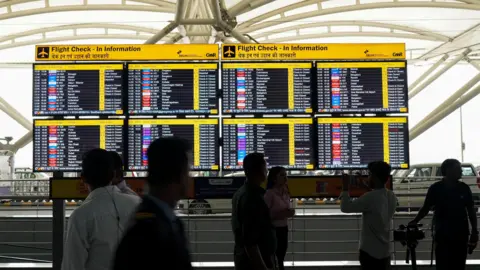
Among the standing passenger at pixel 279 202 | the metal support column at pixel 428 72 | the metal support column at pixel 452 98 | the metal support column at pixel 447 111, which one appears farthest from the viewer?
the metal support column at pixel 428 72

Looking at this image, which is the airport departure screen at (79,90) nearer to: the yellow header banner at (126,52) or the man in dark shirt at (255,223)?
the yellow header banner at (126,52)

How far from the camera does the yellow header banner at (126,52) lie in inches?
335

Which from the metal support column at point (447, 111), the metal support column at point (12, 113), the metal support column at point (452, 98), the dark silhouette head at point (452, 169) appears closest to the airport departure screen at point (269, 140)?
the dark silhouette head at point (452, 169)

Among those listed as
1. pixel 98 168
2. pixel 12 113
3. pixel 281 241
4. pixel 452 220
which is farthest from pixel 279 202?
pixel 12 113

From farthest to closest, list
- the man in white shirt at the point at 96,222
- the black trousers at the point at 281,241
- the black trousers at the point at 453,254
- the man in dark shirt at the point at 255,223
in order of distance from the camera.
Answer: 1. the black trousers at the point at 281,241
2. the black trousers at the point at 453,254
3. the man in dark shirt at the point at 255,223
4. the man in white shirt at the point at 96,222

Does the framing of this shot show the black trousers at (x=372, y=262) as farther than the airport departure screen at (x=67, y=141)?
No

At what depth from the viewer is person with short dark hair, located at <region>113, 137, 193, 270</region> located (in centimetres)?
204

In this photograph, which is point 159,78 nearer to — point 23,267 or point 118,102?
point 118,102

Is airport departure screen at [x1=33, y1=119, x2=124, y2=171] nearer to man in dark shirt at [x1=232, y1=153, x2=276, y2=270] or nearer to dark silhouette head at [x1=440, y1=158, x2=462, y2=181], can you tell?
man in dark shirt at [x1=232, y1=153, x2=276, y2=270]

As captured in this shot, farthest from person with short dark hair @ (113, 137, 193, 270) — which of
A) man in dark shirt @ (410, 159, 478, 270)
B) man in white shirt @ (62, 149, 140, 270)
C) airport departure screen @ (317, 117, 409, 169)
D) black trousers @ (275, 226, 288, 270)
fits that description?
airport departure screen @ (317, 117, 409, 169)

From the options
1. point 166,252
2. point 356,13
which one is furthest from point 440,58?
point 166,252

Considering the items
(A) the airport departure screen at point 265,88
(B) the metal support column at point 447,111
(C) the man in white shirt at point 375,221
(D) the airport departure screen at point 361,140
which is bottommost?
(C) the man in white shirt at point 375,221

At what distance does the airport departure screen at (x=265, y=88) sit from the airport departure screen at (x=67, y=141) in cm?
157

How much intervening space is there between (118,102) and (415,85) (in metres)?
29.4
